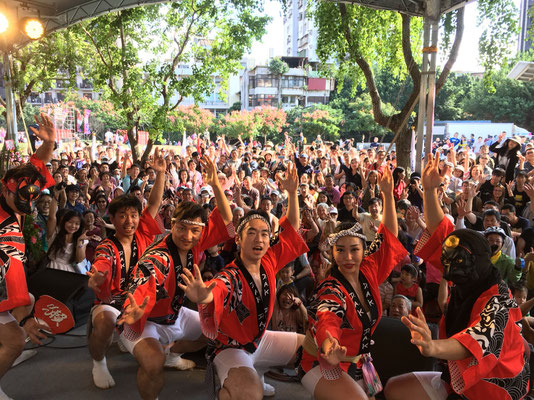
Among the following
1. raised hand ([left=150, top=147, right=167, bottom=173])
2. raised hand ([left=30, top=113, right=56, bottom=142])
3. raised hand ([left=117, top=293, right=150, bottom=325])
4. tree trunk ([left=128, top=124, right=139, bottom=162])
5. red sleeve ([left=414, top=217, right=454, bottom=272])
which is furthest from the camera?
tree trunk ([left=128, top=124, right=139, bottom=162])

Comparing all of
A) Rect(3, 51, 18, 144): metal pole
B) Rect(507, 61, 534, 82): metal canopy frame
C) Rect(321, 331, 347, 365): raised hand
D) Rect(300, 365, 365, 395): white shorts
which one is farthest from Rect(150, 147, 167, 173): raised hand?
Rect(507, 61, 534, 82): metal canopy frame

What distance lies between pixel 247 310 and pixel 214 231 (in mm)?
881

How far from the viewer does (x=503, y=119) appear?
32.0 metres

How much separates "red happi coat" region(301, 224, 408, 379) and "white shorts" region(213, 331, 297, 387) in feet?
1.05

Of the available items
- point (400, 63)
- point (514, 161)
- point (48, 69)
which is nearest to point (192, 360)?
point (514, 161)

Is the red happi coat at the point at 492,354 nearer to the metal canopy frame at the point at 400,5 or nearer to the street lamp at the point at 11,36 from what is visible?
the metal canopy frame at the point at 400,5

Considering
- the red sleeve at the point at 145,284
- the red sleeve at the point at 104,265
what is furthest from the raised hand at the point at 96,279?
the red sleeve at the point at 145,284

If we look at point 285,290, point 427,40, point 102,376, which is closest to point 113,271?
point 102,376

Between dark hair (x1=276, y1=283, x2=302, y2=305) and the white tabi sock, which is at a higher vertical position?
dark hair (x1=276, y1=283, x2=302, y2=305)

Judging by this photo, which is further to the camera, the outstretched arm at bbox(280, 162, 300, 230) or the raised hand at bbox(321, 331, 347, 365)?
the outstretched arm at bbox(280, 162, 300, 230)

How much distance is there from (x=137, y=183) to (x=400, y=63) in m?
6.66

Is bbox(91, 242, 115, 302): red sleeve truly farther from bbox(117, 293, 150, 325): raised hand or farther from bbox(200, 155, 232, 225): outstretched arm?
bbox(200, 155, 232, 225): outstretched arm

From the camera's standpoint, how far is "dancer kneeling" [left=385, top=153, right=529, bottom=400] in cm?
205

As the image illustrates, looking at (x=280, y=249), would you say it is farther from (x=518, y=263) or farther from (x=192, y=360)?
(x=518, y=263)
